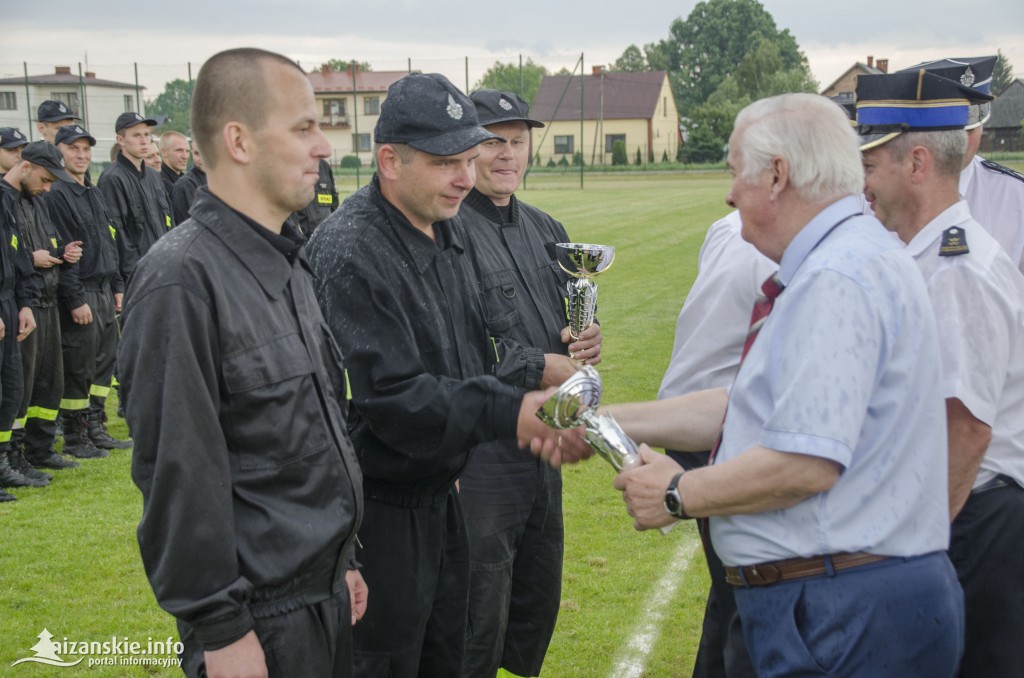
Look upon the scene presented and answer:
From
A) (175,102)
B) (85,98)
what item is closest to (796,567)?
(85,98)

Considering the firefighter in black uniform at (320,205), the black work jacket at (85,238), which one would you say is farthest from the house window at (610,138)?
the black work jacket at (85,238)

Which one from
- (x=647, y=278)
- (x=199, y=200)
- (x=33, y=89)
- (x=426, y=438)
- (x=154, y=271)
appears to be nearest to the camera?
(x=154, y=271)

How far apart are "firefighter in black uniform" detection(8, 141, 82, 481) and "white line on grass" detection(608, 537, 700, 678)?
5335mm

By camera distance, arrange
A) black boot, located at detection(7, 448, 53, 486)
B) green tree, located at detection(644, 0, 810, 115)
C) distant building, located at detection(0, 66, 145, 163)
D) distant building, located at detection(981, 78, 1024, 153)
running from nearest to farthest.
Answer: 1. black boot, located at detection(7, 448, 53, 486)
2. distant building, located at detection(0, 66, 145, 163)
3. distant building, located at detection(981, 78, 1024, 153)
4. green tree, located at detection(644, 0, 810, 115)

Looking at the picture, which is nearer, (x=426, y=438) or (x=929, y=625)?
(x=929, y=625)

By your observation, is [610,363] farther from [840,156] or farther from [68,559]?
[840,156]

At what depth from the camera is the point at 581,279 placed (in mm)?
4398

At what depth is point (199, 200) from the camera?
2611 mm

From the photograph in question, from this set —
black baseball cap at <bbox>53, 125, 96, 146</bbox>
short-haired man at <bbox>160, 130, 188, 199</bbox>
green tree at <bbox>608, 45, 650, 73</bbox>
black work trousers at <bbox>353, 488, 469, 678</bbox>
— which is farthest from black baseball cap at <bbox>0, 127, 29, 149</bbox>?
green tree at <bbox>608, 45, 650, 73</bbox>

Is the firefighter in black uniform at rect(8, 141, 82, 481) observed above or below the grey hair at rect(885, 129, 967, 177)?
below

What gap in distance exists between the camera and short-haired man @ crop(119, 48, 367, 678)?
2342 mm

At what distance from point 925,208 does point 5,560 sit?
5.70 metres

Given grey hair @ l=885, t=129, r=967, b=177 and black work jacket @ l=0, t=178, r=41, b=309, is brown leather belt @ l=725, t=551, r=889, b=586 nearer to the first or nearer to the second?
grey hair @ l=885, t=129, r=967, b=177

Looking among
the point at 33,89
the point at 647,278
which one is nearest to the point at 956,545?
the point at 647,278
